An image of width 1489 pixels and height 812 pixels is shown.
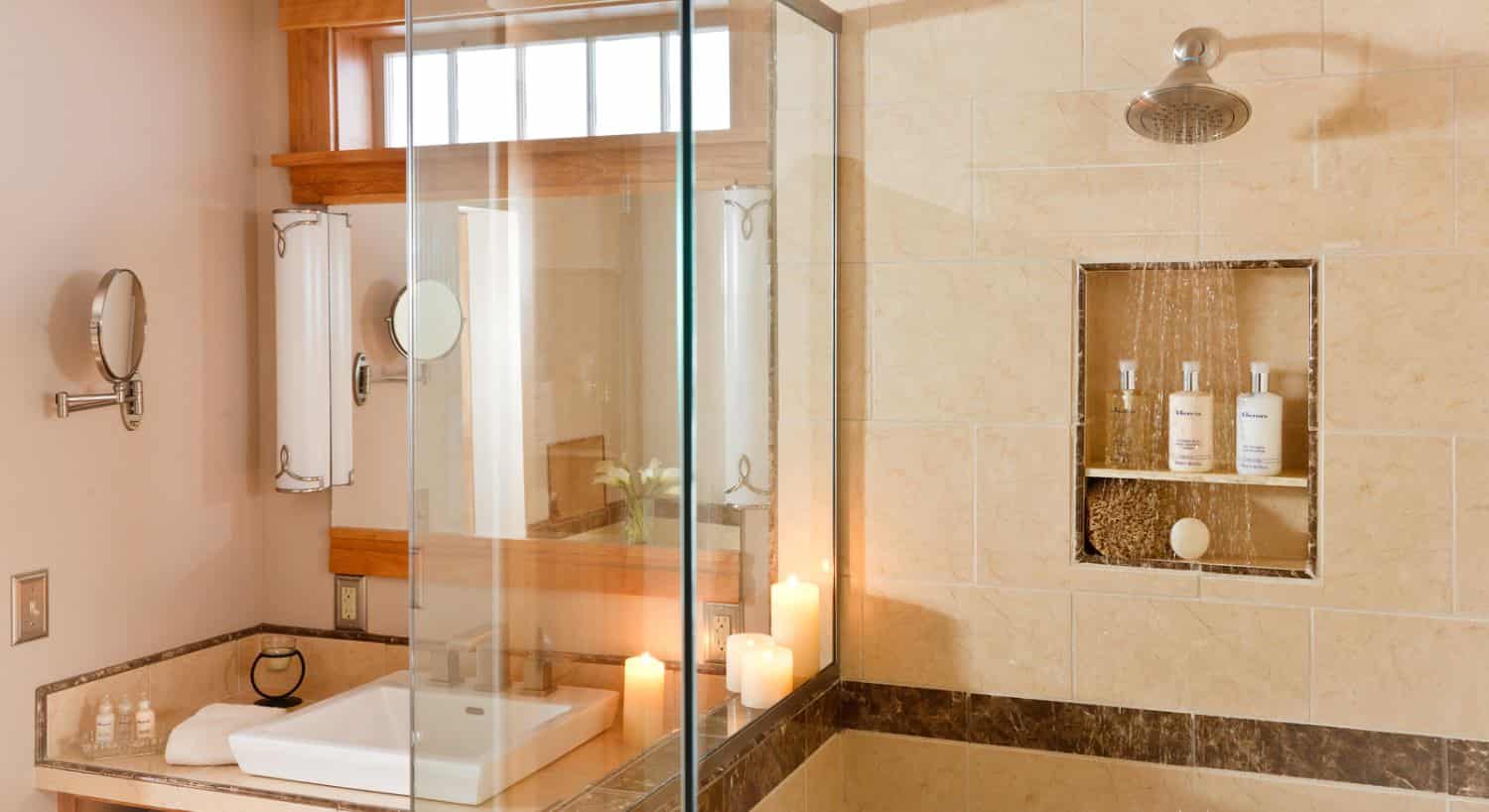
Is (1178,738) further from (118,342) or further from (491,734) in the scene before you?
(118,342)

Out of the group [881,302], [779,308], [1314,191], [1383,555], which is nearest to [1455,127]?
[1314,191]

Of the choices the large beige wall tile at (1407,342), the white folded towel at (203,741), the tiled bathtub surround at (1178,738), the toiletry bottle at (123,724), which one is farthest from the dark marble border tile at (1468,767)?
the toiletry bottle at (123,724)

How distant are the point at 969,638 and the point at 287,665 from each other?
1.27 m

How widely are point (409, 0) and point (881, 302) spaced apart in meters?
0.81

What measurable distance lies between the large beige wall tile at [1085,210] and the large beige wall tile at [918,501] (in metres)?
0.28

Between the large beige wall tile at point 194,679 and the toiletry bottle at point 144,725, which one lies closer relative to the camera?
the toiletry bottle at point 144,725

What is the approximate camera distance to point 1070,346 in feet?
5.06

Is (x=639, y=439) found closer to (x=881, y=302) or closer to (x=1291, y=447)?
(x=881, y=302)

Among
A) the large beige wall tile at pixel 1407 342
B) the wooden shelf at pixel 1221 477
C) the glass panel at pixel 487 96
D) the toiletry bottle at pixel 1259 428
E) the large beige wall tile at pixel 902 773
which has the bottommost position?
the large beige wall tile at pixel 902 773

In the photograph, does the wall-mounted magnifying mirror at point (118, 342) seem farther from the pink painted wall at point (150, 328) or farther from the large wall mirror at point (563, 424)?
the large wall mirror at point (563, 424)

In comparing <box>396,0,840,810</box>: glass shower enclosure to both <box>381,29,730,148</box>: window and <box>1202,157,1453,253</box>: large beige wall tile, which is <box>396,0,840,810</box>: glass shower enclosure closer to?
<box>381,29,730,148</box>: window

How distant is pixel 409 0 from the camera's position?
104 cm

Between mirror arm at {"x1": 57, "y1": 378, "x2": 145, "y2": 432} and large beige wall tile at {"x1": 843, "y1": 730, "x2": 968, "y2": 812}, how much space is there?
4.05ft

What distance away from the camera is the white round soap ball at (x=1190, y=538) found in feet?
4.91
